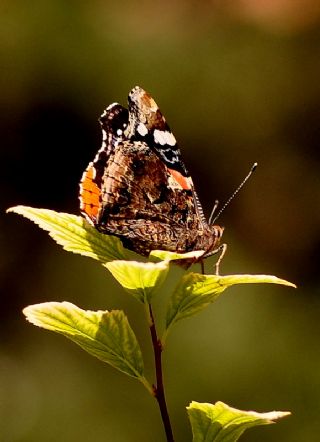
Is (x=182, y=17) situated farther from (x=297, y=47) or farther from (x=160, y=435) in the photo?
(x=160, y=435)

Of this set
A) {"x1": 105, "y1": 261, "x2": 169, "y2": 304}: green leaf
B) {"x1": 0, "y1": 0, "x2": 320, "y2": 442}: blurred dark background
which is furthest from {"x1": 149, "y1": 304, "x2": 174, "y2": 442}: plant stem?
{"x1": 0, "y1": 0, "x2": 320, "y2": 442}: blurred dark background

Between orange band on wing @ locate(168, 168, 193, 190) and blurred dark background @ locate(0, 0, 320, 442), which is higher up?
orange band on wing @ locate(168, 168, 193, 190)

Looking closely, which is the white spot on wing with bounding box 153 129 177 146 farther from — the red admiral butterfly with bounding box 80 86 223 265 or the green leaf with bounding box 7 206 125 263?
the green leaf with bounding box 7 206 125 263

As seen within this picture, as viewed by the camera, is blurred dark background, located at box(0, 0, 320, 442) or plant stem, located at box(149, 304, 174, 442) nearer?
plant stem, located at box(149, 304, 174, 442)

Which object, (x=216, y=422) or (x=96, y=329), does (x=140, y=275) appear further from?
(x=216, y=422)

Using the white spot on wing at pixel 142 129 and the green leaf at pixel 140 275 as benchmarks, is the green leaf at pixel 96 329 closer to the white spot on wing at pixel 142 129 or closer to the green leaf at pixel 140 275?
the green leaf at pixel 140 275

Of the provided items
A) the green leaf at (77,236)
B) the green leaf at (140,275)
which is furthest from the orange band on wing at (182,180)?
the green leaf at (140,275)

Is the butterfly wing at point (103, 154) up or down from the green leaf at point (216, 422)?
up

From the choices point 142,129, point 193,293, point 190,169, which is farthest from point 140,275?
point 190,169
